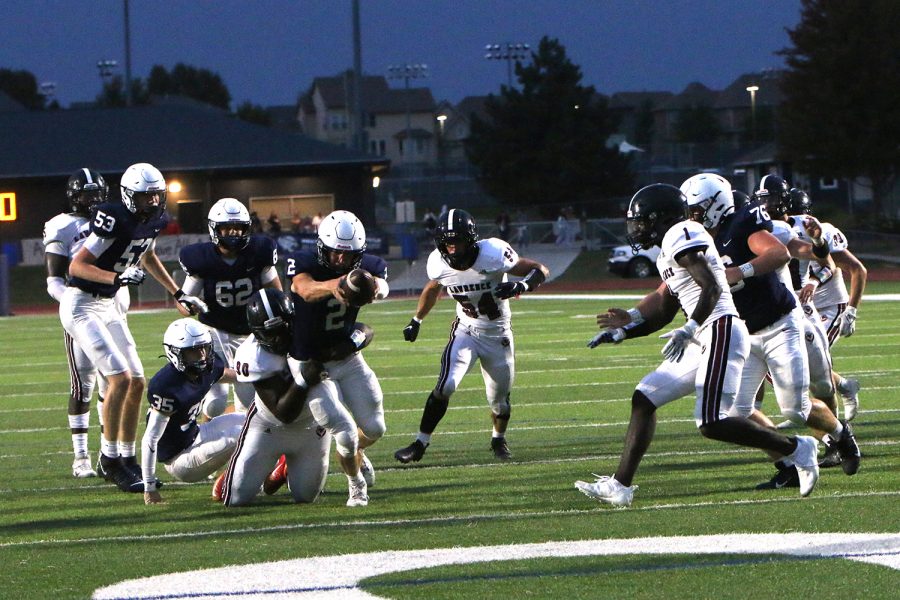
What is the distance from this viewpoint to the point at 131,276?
786 centimetres

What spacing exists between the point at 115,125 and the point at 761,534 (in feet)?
133

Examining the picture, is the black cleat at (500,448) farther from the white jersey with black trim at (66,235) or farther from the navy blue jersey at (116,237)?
the white jersey with black trim at (66,235)

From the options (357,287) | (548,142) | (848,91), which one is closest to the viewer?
(357,287)

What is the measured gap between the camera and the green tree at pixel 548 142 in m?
51.3

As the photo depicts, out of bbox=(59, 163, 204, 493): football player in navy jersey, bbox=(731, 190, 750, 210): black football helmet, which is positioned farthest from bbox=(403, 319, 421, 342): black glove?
bbox=(731, 190, 750, 210): black football helmet

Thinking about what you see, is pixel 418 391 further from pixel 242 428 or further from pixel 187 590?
pixel 187 590

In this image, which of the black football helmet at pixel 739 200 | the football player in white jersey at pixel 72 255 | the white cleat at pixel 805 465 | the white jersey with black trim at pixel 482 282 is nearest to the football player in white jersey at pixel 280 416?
the football player in white jersey at pixel 72 255

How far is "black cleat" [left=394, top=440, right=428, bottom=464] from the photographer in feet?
28.5

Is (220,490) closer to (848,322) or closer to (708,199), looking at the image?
(708,199)

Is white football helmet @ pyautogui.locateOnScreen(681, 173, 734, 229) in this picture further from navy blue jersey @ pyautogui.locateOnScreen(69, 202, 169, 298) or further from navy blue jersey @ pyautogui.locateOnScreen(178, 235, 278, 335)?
navy blue jersey @ pyautogui.locateOnScreen(69, 202, 169, 298)

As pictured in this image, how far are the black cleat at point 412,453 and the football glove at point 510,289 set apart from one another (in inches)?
41.3

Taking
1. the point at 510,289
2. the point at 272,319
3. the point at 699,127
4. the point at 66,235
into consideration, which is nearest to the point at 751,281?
the point at 510,289

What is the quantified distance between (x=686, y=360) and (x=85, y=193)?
4002mm

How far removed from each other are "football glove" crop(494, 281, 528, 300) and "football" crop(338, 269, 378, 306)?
5.87ft
